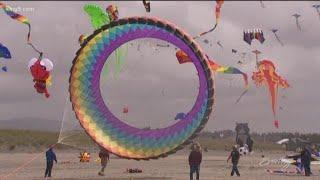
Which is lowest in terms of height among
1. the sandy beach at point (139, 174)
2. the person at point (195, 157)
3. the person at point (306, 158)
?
the sandy beach at point (139, 174)

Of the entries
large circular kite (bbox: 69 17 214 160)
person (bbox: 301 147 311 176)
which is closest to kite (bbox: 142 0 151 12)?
large circular kite (bbox: 69 17 214 160)

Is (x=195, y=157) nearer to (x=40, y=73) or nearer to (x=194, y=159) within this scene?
(x=194, y=159)

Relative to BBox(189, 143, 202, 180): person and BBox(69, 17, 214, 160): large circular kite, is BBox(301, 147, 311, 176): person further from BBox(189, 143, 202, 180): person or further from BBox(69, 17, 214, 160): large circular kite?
BBox(69, 17, 214, 160): large circular kite

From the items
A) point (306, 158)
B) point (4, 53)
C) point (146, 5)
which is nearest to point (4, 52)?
point (4, 53)

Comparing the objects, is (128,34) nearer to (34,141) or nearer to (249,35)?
(249,35)

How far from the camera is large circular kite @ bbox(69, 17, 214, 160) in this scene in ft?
69.1

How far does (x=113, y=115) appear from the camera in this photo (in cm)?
2250

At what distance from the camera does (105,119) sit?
22.4m

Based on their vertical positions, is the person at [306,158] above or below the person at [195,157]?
below

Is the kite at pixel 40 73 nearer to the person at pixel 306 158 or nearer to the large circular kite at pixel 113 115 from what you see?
the large circular kite at pixel 113 115

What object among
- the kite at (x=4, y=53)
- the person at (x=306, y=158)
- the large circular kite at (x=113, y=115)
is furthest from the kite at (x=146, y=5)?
the person at (x=306, y=158)

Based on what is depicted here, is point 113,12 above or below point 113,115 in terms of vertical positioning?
above

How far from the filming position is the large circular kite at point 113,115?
21.0 metres

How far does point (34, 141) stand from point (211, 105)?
67696 mm
